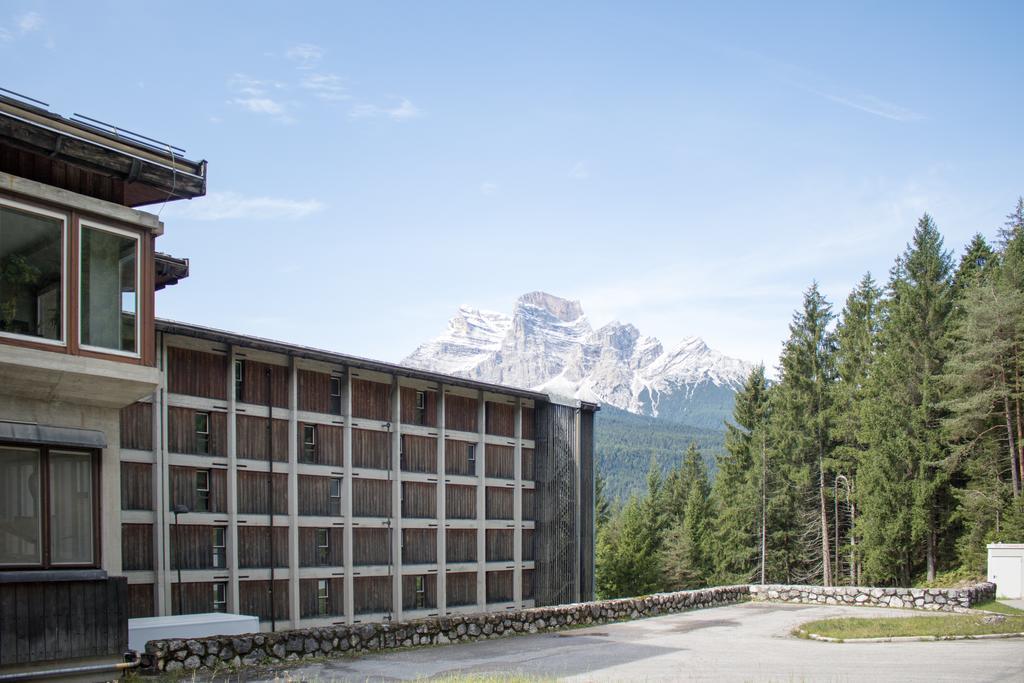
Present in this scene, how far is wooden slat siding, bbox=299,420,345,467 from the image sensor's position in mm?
32500

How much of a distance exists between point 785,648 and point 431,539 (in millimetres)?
15426

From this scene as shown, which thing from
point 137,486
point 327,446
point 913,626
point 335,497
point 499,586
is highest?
point 327,446

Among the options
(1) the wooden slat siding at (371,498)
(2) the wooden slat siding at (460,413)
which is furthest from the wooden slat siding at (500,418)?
(1) the wooden slat siding at (371,498)

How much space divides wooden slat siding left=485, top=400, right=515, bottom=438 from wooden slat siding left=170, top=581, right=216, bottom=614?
1466 cm

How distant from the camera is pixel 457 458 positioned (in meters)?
38.8

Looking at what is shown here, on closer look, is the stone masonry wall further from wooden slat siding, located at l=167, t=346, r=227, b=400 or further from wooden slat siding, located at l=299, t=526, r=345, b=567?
wooden slat siding, located at l=167, t=346, r=227, b=400

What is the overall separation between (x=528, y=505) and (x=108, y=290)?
27200 mm

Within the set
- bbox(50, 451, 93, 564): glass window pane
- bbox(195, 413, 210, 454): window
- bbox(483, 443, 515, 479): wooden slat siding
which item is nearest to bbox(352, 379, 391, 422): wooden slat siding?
bbox(195, 413, 210, 454): window

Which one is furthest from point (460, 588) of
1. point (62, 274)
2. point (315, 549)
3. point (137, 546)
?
A: point (62, 274)

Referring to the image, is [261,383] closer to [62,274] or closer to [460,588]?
[460,588]

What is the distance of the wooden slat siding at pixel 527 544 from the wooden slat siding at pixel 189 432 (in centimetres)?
1596

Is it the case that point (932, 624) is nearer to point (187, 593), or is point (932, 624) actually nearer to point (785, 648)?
point (785, 648)

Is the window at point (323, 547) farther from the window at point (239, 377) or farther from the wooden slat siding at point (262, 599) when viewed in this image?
the window at point (239, 377)

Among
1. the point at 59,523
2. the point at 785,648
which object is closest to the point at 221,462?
the point at 59,523
